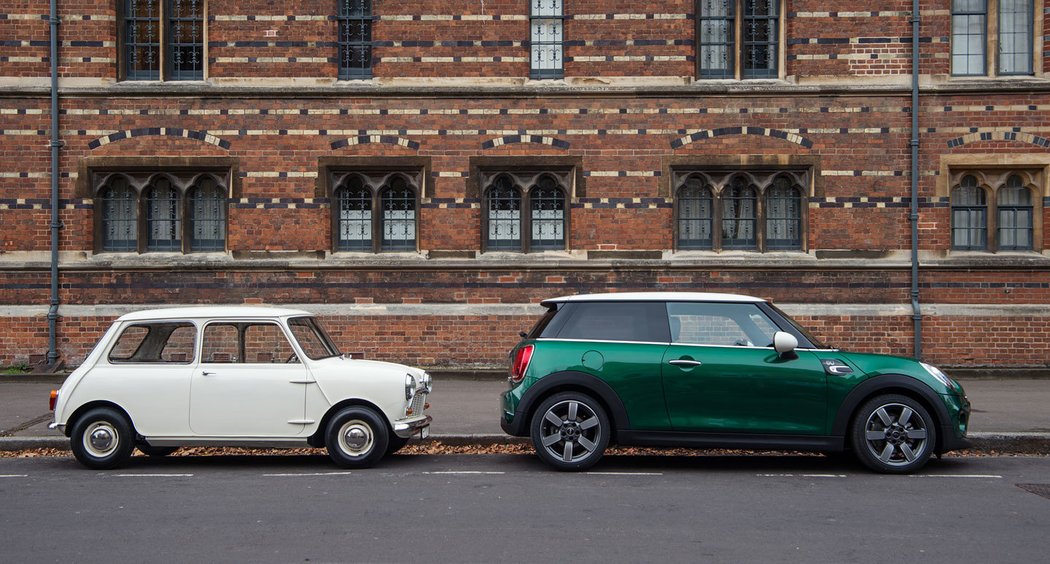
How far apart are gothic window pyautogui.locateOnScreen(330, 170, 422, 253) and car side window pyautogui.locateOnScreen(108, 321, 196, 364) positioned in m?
7.19

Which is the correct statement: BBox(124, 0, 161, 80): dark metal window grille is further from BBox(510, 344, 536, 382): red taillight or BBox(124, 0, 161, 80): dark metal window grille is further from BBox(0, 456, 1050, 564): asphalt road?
BBox(510, 344, 536, 382): red taillight

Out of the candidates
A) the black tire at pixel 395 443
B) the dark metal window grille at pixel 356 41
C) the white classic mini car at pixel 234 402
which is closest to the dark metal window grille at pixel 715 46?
the dark metal window grille at pixel 356 41

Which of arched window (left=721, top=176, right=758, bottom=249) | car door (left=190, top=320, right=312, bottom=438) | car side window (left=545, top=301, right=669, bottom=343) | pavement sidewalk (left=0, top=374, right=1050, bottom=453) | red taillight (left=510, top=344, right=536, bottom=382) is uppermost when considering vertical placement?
arched window (left=721, top=176, right=758, bottom=249)

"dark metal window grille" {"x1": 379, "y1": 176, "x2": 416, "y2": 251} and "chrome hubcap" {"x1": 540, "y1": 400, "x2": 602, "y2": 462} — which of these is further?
"dark metal window grille" {"x1": 379, "y1": 176, "x2": 416, "y2": 251}

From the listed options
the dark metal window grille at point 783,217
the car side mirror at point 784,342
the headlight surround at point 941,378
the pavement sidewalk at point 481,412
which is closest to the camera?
the car side mirror at point 784,342

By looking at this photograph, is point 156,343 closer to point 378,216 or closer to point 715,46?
point 378,216

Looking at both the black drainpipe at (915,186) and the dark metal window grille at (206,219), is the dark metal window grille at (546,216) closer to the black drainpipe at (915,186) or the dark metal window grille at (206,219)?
the dark metal window grille at (206,219)

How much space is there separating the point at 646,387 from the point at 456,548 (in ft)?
10.3

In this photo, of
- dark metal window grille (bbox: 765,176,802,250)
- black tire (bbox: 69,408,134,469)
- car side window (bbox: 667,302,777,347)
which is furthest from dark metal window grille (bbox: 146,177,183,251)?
car side window (bbox: 667,302,777,347)

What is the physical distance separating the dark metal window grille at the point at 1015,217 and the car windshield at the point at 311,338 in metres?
11.7

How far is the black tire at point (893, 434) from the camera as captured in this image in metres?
8.77

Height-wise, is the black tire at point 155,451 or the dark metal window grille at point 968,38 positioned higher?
the dark metal window grille at point 968,38

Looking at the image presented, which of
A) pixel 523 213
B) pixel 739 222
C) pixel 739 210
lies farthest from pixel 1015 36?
pixel 523 213

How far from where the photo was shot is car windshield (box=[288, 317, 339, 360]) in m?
9.46
